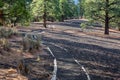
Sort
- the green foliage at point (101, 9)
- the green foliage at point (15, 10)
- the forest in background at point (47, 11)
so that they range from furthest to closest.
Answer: the green foliage at point (101, 9), the forest in background at point (47, 11), the green foliage at point (15, 10)

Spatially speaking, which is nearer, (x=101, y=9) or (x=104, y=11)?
(x=104, y=11)

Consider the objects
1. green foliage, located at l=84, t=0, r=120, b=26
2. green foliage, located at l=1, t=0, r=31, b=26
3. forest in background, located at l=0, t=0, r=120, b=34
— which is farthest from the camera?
green foliage, located at l=84, t=0, r=120, b=26

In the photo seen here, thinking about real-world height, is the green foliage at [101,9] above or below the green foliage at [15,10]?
below

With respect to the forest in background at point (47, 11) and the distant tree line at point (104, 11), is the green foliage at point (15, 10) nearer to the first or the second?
the forest in background at point (47, 11)

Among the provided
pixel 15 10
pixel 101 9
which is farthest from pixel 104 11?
pixel 15 10

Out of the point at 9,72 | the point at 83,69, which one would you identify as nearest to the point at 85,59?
the point at 83,69

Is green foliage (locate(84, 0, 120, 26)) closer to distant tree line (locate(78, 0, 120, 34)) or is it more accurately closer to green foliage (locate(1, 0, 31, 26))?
distant tree line (locate(78, 0, 120, 34))

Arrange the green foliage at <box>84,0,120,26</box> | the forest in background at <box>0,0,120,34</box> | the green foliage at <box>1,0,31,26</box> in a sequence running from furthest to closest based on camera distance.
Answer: the green foliage at <box>84,0,120,26</box> < the forest in background at <box>0,0,120,34</box> < the green foliage at <box>1,0,31,26</box>

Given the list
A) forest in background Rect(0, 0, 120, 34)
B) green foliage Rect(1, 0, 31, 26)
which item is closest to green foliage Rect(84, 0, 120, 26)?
forest in background Rect(0, 0, 120, 34)

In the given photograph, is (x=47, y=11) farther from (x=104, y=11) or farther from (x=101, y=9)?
(x=104, y=11)

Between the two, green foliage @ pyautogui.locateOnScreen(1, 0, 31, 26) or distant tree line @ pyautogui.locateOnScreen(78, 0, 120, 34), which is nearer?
green foliage @ pyautogui.locateOnScreen(1, 0, 31, 26)

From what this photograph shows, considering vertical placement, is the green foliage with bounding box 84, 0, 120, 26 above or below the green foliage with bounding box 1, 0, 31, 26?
below

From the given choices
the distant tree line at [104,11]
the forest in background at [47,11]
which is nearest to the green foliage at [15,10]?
the forest in background at [47,11]

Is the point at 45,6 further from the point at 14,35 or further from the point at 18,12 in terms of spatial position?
the point at 18,12
